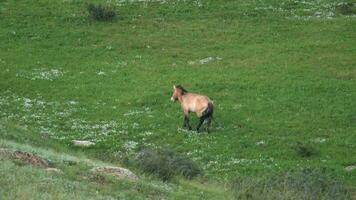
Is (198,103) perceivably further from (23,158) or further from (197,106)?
(23,158)

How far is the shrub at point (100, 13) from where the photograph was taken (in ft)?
210

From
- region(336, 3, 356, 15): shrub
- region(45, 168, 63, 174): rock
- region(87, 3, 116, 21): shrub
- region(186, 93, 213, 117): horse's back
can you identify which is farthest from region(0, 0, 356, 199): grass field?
region(186, 93, 213, 117): horse's back

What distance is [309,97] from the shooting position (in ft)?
138

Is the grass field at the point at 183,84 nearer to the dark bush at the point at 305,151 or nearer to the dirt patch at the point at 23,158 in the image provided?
the dark bush at the point at 305,151

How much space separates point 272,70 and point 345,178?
20153 mm

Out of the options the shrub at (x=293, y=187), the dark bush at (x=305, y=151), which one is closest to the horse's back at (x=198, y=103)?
the dark bush at (x=305, y=151)

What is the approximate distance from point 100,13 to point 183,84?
2067cm

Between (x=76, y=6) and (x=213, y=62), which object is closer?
(x=213, y=62)

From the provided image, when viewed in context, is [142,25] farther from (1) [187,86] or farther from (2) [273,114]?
(2) [273,114]

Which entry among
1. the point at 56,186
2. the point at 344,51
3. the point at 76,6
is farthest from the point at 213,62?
the point at 56,186

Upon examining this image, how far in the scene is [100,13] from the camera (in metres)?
63.9

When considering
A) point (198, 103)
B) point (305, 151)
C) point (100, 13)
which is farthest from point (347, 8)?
point (305, 151)

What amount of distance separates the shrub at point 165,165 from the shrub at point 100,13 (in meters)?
39.2

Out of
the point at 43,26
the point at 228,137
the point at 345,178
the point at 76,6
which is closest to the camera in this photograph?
the point at 345,178
